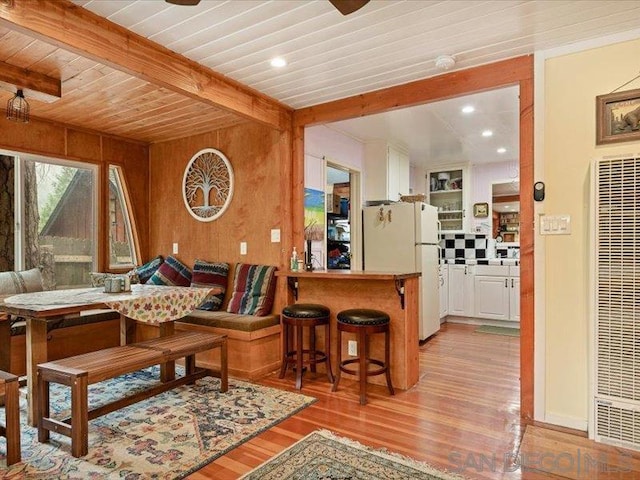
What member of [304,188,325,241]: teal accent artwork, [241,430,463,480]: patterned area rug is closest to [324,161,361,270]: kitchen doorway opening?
[304,188,325,241]: teal accent artwork

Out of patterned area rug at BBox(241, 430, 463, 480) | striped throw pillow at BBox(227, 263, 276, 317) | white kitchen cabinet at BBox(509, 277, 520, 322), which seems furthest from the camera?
white kitchen cabinet at BBox(509, 277, 520, 322)

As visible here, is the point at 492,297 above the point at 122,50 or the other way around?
the other way around

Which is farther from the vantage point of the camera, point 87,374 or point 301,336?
point 301,336

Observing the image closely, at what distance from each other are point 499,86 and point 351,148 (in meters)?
2.51

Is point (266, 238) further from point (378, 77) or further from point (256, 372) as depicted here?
point (378, 77)

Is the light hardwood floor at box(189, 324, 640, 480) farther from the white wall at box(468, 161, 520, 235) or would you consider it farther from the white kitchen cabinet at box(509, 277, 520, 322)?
the white wall at box(468, 161, 520, 235)

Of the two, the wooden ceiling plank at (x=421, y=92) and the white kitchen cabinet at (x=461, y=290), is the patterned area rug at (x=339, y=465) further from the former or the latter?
the white kitchen cabinet at (x=461, y=290)

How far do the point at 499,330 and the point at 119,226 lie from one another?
5.26m

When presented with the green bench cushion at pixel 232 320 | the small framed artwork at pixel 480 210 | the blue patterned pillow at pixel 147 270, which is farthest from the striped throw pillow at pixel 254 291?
the small framed artwork at pixel 480 210

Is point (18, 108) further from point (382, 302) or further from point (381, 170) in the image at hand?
point (381, 170)

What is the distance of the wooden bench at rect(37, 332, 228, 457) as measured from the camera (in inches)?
84.1

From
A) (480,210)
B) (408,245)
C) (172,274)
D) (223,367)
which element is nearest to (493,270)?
(480,210)

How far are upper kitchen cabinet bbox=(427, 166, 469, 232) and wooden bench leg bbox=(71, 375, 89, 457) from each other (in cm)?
574

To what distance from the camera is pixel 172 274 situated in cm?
442
